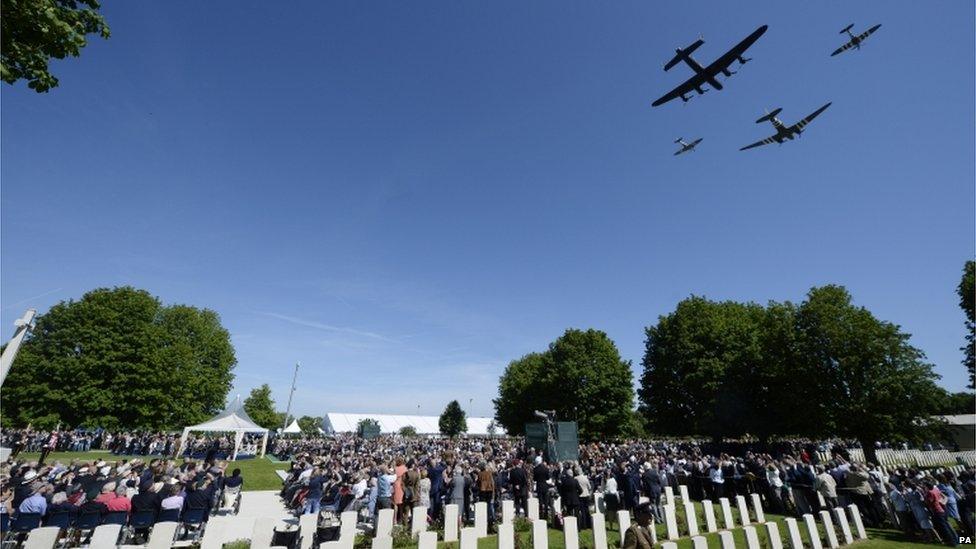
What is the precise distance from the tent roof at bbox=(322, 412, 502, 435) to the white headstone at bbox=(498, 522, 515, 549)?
67.8 meters

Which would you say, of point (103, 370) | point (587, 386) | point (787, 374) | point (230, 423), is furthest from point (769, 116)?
point (103, 370)

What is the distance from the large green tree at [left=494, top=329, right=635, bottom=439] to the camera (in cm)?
4834

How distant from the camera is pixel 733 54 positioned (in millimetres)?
12867

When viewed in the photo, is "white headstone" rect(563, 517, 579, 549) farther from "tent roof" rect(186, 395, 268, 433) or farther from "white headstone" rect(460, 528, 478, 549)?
"tent roof" rect(186, 395, 268, 433)

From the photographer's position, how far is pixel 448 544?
8680mm

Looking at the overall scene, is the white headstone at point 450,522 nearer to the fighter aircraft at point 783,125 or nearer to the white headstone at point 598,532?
the white headstone at point 598,532

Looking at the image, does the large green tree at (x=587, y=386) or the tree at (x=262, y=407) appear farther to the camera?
the tree at (x=262, y=407)

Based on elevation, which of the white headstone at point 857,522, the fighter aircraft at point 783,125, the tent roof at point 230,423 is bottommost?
the white headstone at point 857,522

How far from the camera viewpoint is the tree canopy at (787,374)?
26766 mm

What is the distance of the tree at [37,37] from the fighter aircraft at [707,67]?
13.4 metres


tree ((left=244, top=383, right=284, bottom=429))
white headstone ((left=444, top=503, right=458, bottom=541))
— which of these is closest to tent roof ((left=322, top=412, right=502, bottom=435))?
tree ((left=244, top=383, right=284, bottom=429))

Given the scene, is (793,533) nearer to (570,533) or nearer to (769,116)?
(570,533)

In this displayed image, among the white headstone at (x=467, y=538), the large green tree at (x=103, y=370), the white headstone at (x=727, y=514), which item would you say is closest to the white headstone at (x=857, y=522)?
the white headstone at (x=727, y=514)

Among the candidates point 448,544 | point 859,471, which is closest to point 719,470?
point 859,471
